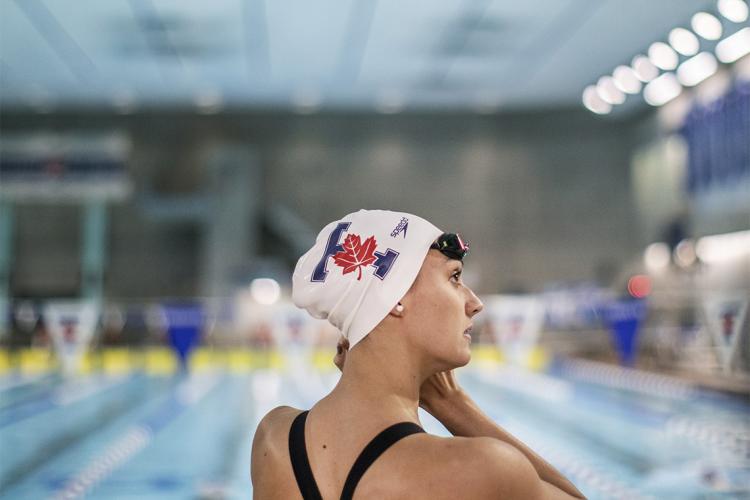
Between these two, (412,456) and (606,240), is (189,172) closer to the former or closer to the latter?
(606,240)

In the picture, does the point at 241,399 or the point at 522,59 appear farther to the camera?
the point at 522,59

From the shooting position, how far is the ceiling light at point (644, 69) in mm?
15945

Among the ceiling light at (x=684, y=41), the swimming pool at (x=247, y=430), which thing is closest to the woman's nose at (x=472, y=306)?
the swimming pool at (x=247, y=430)

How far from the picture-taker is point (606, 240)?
68.2 ft

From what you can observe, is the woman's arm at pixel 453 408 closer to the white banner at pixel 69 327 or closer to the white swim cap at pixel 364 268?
the white swim cap at pixel 364 268

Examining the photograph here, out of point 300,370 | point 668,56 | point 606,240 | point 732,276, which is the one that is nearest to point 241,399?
point 300,370

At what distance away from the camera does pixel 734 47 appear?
13.4 m

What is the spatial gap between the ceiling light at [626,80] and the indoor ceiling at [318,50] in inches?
10.7

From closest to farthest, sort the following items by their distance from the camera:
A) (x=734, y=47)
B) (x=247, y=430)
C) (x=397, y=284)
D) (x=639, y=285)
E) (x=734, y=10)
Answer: (x=397, y=284), (x=247, y=430), (x=734, y=10), (x=734, y=47), (x=639, y=285)

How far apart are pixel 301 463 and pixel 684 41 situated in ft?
49.0

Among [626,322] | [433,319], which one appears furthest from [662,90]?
[433,319]

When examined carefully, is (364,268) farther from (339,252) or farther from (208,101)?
(208,101)

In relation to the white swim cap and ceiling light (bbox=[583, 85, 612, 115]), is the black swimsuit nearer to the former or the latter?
the white swim cap

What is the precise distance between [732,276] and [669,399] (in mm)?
6133
